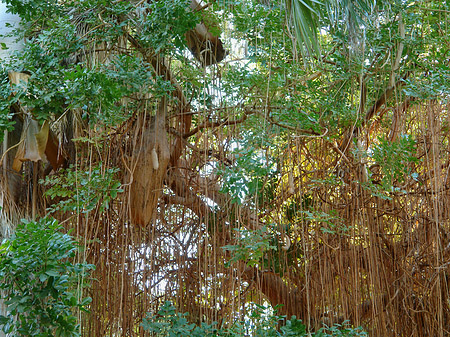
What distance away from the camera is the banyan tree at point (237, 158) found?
2648 millimetres

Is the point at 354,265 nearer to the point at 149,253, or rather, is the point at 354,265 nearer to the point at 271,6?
the point at 149,253

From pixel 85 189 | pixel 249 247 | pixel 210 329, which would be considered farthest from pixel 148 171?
pixel 210 329

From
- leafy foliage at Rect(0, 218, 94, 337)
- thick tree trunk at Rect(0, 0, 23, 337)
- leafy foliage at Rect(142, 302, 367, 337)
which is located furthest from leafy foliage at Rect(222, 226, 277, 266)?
thick tree trunk at Rect(0, 0, 23, 337)

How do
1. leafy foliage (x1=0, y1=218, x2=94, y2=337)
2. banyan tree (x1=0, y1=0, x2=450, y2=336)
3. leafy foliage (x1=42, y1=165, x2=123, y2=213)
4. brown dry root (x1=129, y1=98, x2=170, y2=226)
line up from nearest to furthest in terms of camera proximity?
1. leafy foliage (x1=0, y1=218, x2=94, y2=337)
2. leafy foliage (x1=42, y1=165, x2=123, y2=213)
3. banyan tree (x1=0, y1=0, x2=450, y2=336)
4. brown dry root (x1=129, y1=98, x2=170, y2=226)

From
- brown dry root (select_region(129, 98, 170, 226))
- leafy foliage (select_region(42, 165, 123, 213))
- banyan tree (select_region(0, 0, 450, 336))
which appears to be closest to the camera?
leafy foliage (select_region(42, 165, 123, 213))

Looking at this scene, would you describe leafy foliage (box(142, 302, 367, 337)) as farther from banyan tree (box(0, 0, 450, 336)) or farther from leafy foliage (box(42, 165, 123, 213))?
leafy foliage (box(42, 165, 123, 213))

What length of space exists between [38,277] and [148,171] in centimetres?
99

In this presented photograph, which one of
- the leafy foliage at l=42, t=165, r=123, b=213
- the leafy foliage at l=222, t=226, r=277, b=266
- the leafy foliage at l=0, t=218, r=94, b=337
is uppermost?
the leafy foliage at l=42, t=165, r=123, b=213

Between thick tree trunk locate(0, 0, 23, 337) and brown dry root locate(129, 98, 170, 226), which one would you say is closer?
thick tree trunk locate(0, 0, 23, 337)

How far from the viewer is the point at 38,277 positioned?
1983 millimetres

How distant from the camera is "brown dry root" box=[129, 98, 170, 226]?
112 inches

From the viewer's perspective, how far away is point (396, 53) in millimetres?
2877

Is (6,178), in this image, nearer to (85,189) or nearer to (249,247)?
(85,189)

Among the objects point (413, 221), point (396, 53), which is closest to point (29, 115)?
point (396, 53)
